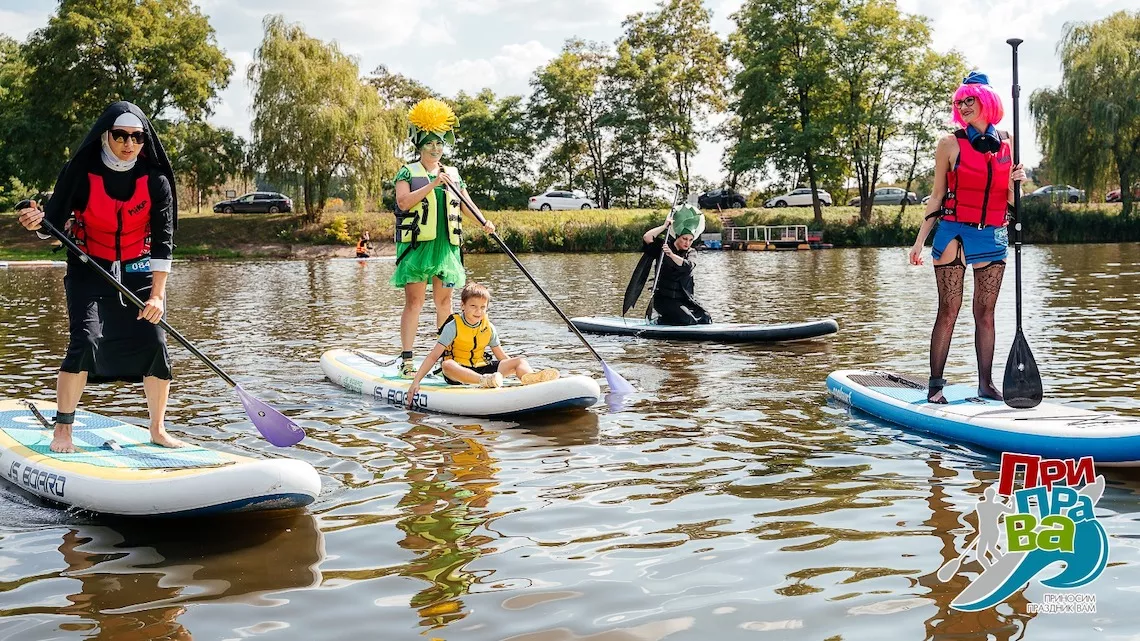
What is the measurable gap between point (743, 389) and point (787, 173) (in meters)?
45.9

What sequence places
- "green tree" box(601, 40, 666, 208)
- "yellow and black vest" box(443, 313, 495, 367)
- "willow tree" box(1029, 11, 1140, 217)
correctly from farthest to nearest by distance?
"green tree" box(601, 40, 666, 208) → "willow tree" box(1029, 11, 1140, 217) → "yellow and black vest" box(443, 313, 495, 367)

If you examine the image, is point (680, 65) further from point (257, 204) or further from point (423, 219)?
point (423, 219)

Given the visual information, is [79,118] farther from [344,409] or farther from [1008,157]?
[1008,157]

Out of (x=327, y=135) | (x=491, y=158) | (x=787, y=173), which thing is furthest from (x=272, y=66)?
(x=787, y=173)

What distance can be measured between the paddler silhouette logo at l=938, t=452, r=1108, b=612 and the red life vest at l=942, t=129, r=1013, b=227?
169 centimetres

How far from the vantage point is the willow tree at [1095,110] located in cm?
3925

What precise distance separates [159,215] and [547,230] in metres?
38.9

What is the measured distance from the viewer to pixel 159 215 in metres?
5.55

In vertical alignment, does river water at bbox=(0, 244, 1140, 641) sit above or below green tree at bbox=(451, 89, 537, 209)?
below

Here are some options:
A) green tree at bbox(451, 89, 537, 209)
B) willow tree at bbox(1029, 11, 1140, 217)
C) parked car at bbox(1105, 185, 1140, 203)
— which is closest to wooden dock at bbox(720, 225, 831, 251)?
willow tree at bbox(1029, 11, 1140, 217)

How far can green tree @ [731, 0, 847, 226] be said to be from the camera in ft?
163

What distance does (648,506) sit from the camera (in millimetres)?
5117

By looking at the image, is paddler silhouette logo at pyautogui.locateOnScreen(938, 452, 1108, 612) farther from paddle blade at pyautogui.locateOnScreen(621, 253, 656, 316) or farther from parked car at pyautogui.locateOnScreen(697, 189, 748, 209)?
parked car at pyautogui.locateOnScreen(697, 189, 748, 209)

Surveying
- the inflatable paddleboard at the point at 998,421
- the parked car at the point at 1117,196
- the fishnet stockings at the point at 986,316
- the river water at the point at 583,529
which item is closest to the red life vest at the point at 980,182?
the fishnet stockings at the point at 986,316
